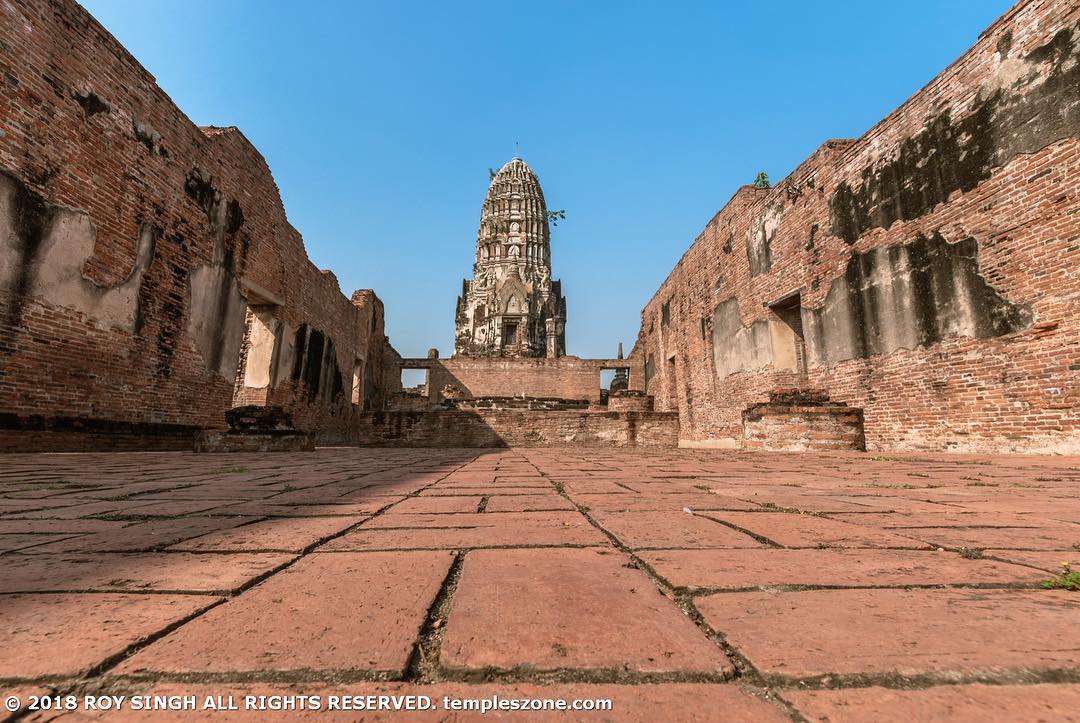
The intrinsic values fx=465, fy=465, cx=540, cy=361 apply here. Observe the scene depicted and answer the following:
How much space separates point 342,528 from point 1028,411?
21.9 ft

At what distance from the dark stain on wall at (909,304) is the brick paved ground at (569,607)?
4.75 meters

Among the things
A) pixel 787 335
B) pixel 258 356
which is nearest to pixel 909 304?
pixel 787 335

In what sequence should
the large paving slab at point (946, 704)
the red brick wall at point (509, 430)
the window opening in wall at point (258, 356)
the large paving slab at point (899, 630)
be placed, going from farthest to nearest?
the window opening in wall at point (258, 356)
the red brick wall at point (509, 430)
the large paving slab at point (899, 630)
the large paving slab at point (946, 704)

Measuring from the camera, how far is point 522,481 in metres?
2.88

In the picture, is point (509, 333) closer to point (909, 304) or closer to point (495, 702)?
point (909, 304)

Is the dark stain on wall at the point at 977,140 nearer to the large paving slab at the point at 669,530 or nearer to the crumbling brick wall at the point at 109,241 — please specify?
the large paving slab at the point at 669,530

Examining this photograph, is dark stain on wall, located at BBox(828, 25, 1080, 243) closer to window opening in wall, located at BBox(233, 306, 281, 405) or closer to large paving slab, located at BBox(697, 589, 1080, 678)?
large paving slab, located at BBox(697, 589, 1080, 678)

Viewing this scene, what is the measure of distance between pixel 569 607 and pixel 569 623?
0.07 metres

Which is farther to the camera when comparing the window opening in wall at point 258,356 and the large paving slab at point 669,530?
the window opening in wall at point 258,356

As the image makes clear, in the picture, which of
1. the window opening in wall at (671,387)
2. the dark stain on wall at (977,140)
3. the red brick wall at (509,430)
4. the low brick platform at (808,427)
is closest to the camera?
the dark stain on wall at (977,140)

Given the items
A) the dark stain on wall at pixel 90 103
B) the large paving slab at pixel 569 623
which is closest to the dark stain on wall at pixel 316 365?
the dark stain on wall at pixel 90 103

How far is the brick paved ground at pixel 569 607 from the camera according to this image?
57 centimetres

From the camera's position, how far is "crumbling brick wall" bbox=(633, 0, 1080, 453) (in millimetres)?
4711

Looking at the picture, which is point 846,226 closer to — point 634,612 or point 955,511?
point 955,511
